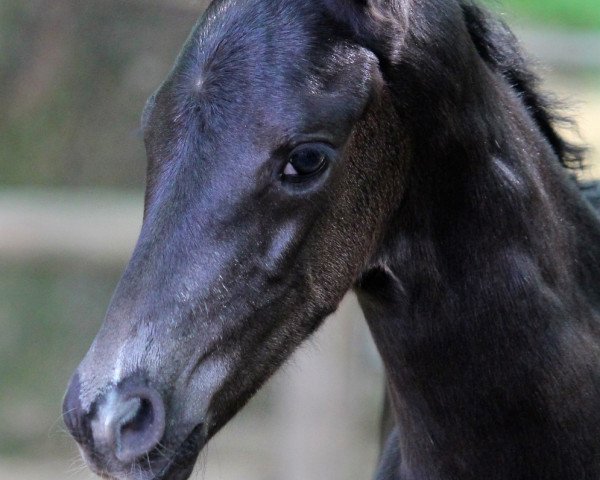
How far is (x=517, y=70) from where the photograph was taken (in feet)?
7.78

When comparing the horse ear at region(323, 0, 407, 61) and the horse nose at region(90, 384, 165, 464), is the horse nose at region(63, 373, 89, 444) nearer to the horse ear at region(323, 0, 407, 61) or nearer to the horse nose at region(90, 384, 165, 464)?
the horse nose at region(90, 384, 165, 464)

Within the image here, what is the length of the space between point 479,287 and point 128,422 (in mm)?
820

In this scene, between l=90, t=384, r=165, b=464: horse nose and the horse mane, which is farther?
the horse mane

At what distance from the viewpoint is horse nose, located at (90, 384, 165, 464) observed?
1679mm

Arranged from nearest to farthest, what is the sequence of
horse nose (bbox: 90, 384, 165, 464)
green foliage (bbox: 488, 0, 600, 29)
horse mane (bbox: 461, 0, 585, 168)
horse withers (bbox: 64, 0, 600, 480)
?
horse nose (bbox: 90, 384, 165, 464)
horse withers (bbox: 64, 0, 600, 480)
horse mane (bbox: 461, 0, 585, 168)
green foliage (bbox: 488, 0, 600, 29)

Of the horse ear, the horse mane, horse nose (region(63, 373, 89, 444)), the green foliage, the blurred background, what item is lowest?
the blurred background

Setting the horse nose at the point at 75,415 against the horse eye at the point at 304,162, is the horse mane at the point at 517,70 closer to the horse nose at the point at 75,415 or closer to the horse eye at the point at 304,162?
the horse eye at the point at 304,162

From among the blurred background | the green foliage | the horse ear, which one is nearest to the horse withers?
the horse ear

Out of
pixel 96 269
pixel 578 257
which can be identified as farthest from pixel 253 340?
pixel 96 269

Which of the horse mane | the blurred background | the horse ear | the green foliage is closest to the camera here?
the horse ear

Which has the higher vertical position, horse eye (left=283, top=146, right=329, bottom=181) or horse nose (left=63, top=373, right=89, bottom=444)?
horse eye (left=283, top=146, right=329, bottom=181)

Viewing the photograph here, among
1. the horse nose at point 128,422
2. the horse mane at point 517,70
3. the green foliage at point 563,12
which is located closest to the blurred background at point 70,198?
the green foliage at point 563,12

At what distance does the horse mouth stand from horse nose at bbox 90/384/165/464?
80 mm

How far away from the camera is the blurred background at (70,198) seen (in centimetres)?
482
